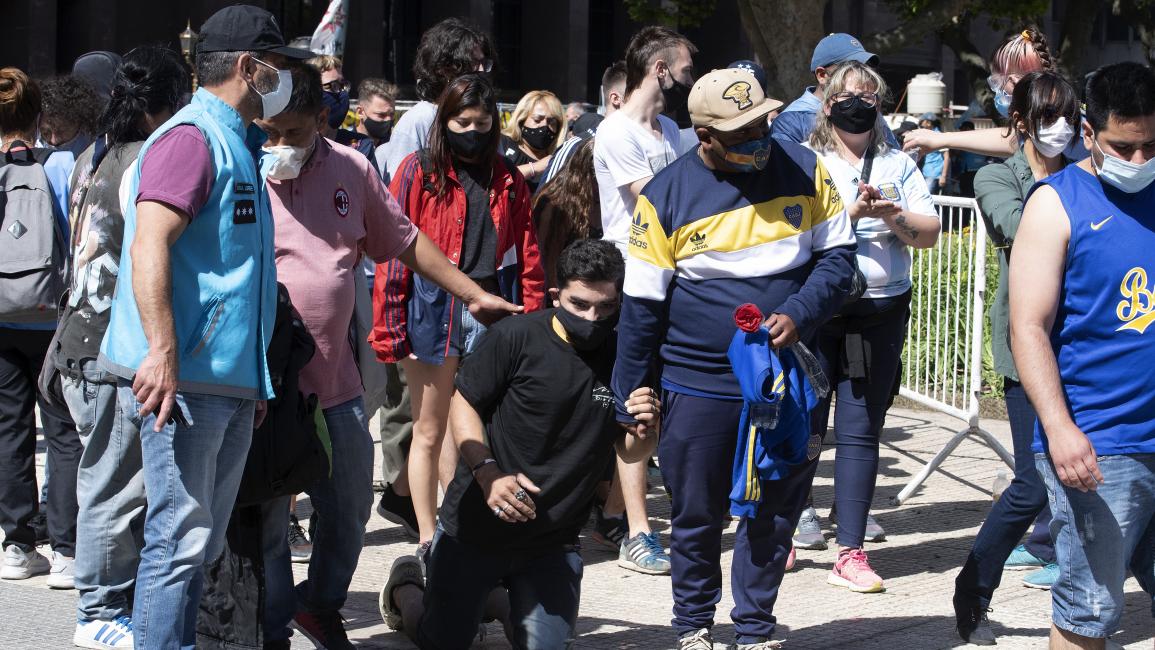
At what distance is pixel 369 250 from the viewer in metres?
4.95

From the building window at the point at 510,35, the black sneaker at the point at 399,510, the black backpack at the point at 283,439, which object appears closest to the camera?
the black backpack at the point at 283,439

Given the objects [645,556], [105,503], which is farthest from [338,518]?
[645,556]

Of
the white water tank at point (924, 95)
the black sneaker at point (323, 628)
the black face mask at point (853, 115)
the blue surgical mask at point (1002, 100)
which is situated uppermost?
the white water tank at point (924, 95)

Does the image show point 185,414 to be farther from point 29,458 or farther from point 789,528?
point 29,458

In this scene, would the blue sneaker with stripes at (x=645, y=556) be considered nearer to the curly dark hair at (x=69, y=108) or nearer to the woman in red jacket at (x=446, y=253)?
the woman in red jacket at (x=446, y=253)

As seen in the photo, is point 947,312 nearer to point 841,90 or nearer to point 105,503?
point 841,90

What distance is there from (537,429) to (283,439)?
2.70ft

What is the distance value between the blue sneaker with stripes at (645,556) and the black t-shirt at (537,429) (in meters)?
1.48

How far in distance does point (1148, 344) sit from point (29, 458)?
455 centimetres

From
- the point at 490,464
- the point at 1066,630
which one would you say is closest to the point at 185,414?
the point at 490,464

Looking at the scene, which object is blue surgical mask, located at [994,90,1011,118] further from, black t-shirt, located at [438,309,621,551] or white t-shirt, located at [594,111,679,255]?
black t-shirt, located at [438,309,621,551]

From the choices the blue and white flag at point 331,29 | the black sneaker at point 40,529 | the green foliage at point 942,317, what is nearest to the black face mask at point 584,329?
the black sneaker at point 40,529

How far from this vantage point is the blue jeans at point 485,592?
4.62 metres

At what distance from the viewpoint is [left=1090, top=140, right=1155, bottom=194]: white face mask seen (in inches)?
153
